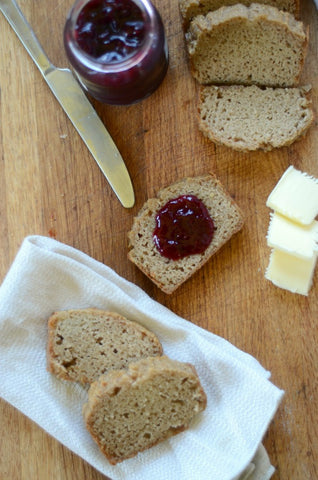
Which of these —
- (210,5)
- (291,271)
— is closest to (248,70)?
(210,5)

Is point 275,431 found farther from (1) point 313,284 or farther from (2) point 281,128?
(2) point 281,128

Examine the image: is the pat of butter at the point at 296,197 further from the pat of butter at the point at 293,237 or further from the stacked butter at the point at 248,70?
the stacked butter at the point at 248,70

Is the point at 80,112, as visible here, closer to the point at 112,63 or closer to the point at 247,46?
the point at 112,63

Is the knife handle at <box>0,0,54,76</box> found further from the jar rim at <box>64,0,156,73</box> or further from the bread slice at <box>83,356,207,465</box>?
the bread slice at <box>83,356,207,465</box>

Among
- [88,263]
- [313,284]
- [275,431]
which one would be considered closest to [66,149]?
[88,263]

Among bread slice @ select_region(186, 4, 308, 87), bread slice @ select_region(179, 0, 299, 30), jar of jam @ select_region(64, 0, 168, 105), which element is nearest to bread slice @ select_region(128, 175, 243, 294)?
bread slice @ select_region(186, 4, 308, 87)

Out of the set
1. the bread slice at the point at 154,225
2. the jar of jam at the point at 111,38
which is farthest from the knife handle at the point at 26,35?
the bread slice at the point at 154,225
